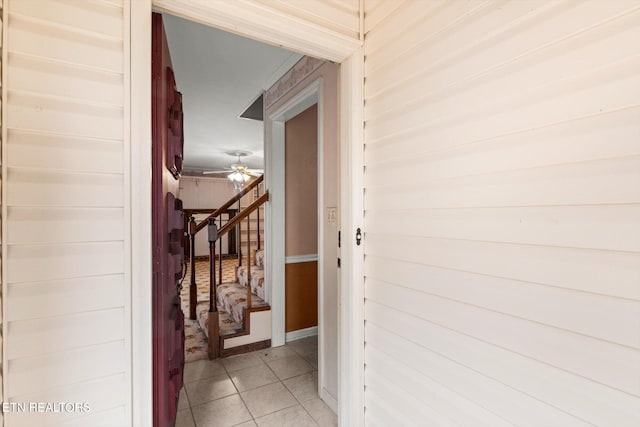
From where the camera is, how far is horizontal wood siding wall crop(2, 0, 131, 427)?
808 mm

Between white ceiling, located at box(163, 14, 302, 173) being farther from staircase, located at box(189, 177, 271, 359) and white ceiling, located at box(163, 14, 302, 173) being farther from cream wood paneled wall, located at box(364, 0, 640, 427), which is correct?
cream wood paneled wall, located at box(364, 0, 640, 427)

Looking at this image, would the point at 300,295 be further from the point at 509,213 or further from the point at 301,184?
the point at 509,213

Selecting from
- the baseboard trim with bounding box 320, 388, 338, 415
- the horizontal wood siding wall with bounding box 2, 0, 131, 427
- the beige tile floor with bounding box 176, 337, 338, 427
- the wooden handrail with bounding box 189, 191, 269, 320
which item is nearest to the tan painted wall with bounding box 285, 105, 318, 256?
the wooden handrail with bounding box 189, 191, 269, 320

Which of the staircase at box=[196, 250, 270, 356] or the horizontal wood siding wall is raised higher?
the horizontal wood siding wall

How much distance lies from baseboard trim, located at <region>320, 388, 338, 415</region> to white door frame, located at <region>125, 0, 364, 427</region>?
389mm

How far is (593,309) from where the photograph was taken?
0.71 m

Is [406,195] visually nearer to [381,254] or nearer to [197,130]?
[381,254]

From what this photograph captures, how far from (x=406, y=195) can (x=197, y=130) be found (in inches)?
156

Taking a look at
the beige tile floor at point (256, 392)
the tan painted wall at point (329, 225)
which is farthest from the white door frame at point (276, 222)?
the tan painted wall at point (329, 225)

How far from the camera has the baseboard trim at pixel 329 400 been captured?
72.2 inches

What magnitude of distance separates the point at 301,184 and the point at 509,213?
7.07 feet

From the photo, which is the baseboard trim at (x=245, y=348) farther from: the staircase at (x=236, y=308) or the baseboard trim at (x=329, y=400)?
the baseboard trim at (x=329, y=400)

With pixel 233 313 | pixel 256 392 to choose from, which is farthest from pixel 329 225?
pixel 233 313

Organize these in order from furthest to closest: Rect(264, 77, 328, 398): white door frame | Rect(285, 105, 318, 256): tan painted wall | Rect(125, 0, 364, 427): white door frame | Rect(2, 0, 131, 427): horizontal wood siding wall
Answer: Rect(285, 105, 318, 256): tan painted wall
Rect(264, 77, 328, 398): white door frame
Rect(125, 0, 364, 427): white door frame
Rect(2, 0, 131, 427): horizontal wood siding wall
